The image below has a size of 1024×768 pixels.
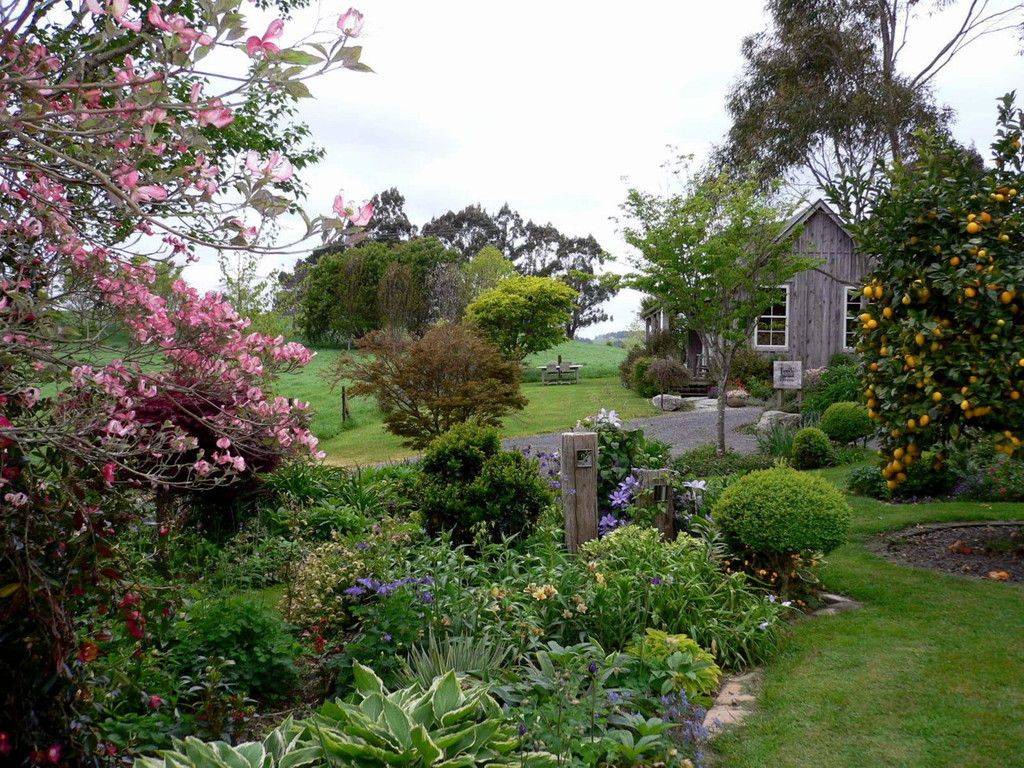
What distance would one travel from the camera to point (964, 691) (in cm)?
440

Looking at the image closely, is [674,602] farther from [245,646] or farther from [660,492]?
→ [245,646]

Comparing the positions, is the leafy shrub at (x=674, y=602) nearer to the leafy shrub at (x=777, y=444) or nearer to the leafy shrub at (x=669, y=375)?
the leafy shrub at (x=777, y=444)

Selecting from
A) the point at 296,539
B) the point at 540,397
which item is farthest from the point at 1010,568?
the point at 540,397

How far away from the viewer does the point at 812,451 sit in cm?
1150

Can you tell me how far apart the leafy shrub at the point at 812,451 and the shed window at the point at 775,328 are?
10165 mm

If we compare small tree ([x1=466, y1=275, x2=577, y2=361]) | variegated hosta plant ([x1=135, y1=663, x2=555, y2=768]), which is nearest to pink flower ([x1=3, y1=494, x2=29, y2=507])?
variegated hosta plant ([x1=135, y1=663, x2=555, y2=768])

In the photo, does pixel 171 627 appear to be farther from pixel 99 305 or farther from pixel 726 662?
pixel 726 662

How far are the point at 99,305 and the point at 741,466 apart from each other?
9.44m

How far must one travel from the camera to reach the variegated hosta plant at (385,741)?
259 cm

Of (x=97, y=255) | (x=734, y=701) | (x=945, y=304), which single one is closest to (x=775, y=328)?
(x=945, y=304)

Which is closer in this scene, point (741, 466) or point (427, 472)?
point (427, 472)

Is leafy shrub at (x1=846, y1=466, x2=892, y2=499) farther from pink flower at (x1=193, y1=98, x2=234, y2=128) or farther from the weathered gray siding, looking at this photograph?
the weathered gray siding

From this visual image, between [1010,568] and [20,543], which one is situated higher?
[20,543]

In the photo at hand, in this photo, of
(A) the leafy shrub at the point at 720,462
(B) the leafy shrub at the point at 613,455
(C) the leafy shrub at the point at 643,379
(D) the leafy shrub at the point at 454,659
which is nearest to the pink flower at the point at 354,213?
(D) the leafy shrub at the point at 454,659
